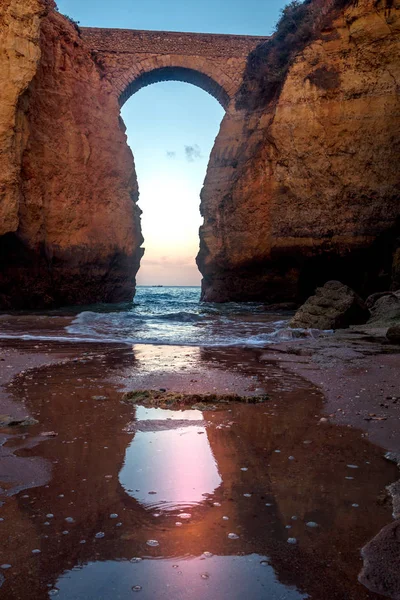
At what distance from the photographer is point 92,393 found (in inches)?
140

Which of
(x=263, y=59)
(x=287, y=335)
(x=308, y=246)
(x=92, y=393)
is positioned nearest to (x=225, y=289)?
(x=308, y=246)

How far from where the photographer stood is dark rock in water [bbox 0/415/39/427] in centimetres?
270

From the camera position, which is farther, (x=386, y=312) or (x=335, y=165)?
(x=335, y=165)

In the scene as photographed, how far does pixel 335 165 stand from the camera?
546 inches

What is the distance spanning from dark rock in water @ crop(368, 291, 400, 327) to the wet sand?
504 cm

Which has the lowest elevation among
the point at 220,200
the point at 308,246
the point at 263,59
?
the point at 308,246

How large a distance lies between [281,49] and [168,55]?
4.81 meters

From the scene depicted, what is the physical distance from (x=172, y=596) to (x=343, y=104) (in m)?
14.4

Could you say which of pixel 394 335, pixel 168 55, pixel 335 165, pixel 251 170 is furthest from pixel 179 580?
pixel 168 55

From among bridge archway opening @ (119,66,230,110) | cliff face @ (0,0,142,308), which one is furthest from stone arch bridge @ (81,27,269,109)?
cliff face @ (0,0,142,308)

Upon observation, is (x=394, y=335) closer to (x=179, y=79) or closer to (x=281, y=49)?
(x=281, y=49)

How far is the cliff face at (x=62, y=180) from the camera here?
1220cm

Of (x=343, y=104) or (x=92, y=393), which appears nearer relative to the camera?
(x=92, y=393)

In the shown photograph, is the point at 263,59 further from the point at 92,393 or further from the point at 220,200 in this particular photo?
the point at 92,393
